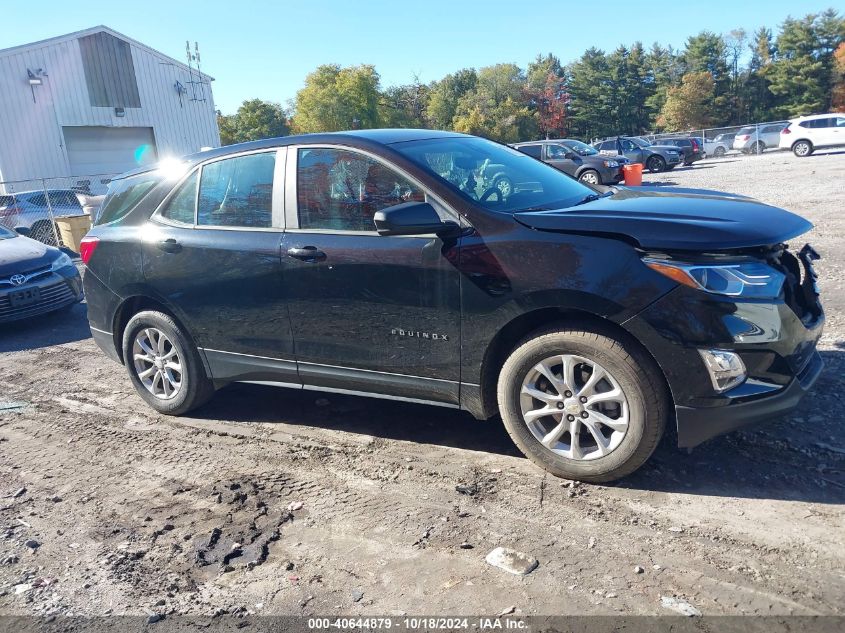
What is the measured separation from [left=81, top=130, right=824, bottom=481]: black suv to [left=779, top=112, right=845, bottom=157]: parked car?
101 ft

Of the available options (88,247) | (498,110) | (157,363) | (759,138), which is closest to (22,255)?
(88,247)

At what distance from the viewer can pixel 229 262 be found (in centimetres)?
433

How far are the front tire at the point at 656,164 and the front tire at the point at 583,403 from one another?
28265mm

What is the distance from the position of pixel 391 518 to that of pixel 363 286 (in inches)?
50.8

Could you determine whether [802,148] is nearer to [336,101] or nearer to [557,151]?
[557,151]

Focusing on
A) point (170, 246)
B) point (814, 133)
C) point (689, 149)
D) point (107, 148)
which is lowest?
point (689, 149)

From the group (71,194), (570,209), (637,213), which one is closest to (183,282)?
(570,209)

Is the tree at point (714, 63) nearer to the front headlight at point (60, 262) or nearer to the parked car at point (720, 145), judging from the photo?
the parked car at point (720, 145)

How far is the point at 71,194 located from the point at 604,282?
18.0m

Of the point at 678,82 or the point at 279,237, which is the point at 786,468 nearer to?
the point at 279,237

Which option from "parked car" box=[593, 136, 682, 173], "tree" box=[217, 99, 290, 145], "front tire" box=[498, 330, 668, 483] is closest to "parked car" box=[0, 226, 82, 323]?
"front tire" box=[498, 330, 668, 483]

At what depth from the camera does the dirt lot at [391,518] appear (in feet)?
8.97

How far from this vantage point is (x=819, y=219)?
10.7 m

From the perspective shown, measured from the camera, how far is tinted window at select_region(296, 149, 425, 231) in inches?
152
